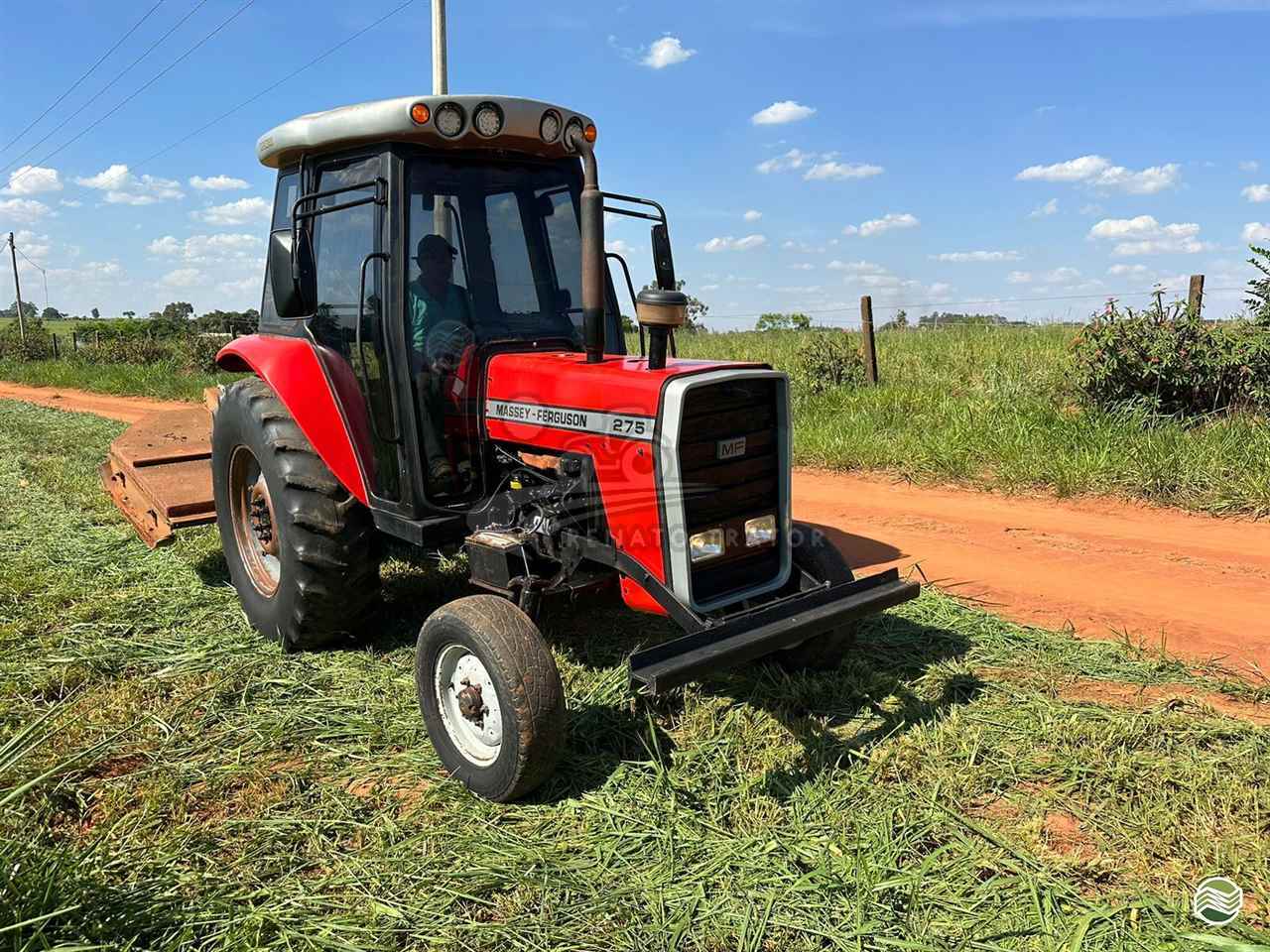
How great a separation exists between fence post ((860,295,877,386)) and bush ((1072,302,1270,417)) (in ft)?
8.02

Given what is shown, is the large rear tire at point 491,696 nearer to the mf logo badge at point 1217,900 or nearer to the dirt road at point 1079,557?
the mf logo badge at point 1217,900

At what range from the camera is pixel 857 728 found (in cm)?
334

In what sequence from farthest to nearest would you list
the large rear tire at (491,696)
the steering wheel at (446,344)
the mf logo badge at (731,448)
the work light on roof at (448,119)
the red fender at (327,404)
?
the red fender at (327,404), the steering wheel at (446,344), the work light on roof at (448,119), the mf logo badge at (731,448), the large rear tire at (491,696)

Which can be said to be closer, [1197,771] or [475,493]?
[1197,771]

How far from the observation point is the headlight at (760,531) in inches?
137

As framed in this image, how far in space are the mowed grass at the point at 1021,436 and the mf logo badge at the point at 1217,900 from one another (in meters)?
4.56

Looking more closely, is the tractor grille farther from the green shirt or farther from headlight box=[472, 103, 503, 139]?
headlight box=[472, 103, 503, 139]

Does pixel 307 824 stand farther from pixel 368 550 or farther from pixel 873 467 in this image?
pixel 873 467

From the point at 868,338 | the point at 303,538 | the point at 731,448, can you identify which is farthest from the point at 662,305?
the point at 868,338

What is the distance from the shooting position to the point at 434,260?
376cm

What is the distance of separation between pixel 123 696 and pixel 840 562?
2.97 meters

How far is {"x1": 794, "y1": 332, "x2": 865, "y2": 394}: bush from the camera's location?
10.6 m

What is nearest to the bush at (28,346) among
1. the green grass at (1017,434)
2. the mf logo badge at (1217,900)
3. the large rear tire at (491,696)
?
the green grass at (1017,434)

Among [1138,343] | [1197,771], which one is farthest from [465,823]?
[1138,343]
